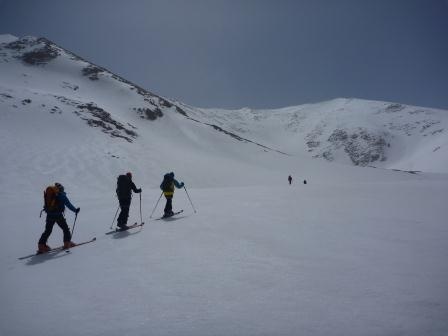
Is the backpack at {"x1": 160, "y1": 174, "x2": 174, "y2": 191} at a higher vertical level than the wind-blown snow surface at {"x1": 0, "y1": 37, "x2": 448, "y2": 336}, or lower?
higher

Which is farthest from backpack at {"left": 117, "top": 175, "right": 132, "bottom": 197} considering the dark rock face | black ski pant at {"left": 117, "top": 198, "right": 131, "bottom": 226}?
the dark rock face

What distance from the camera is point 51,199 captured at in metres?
8.52

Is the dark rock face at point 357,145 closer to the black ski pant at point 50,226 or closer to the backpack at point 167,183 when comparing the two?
the backpack at point 167,183

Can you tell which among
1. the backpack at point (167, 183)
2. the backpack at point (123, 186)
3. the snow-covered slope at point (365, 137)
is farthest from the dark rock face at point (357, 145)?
the backpack at point (123, 186)

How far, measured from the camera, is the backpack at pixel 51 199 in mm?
8477

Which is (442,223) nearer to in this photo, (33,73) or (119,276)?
(119,276)

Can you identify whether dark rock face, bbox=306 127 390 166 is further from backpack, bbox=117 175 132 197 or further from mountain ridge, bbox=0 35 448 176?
backpack, bbox=117 175 132 197

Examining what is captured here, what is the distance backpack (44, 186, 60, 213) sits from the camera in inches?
334

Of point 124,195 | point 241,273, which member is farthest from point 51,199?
point 241,273

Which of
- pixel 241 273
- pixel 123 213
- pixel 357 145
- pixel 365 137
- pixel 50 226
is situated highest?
pixel 365 137

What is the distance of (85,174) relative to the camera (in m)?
34.5

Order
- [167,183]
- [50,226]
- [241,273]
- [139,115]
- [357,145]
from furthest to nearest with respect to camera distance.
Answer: [357,145]
[139,115]
[167,183]
[50,226]
[241,273]

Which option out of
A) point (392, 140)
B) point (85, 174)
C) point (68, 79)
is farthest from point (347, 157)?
point (85, 174)

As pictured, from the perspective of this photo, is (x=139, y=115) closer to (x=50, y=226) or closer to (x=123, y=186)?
(x=123, y=186)
